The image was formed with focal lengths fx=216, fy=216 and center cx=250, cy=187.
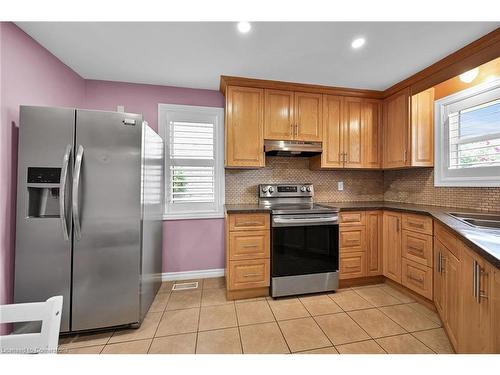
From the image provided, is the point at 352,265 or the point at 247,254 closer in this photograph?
the point at 247,254

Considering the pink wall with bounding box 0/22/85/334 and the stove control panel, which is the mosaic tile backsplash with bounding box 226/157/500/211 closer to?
the stove control panel

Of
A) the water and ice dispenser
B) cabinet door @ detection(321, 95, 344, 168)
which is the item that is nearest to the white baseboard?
the water and ice dispenser

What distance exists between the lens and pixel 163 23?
1613mm

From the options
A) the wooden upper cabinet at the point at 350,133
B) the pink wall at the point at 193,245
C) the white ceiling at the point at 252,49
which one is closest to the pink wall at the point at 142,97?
the white ceiling at the point at 252,49

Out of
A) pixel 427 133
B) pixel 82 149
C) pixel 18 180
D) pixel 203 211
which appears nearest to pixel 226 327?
pixel 203 211

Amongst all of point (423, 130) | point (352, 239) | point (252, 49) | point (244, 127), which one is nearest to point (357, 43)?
point (252, 49)

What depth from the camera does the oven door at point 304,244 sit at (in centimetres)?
224

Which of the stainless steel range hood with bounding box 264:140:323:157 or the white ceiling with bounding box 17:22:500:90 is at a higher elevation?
the white ceiling with bounding box 17:22:500:90

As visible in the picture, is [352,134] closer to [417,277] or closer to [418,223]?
[418,223]

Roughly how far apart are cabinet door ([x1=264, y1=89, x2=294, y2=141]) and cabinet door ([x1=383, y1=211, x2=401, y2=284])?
4.86ft

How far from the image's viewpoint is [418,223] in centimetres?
213

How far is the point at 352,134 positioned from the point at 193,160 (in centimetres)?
207

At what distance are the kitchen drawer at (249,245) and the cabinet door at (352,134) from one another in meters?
1.47

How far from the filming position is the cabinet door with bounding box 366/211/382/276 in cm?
252
